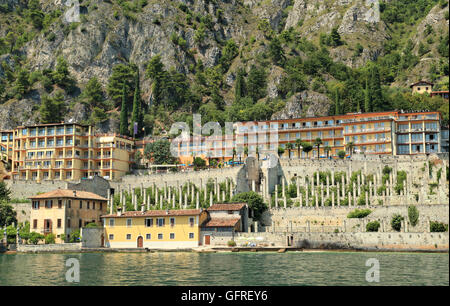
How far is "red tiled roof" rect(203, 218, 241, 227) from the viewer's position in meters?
73.1

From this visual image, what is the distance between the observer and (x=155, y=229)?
76.7 metres

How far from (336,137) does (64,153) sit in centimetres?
5415

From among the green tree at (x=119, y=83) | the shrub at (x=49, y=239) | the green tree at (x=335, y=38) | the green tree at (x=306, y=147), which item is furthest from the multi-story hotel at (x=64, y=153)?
the green tree at (x=335, y=38)

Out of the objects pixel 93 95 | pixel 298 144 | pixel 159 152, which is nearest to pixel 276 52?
pixel 93 95

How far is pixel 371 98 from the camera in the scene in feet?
397

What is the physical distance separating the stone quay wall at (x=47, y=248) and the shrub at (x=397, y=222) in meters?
41.6

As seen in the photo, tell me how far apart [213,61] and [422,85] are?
63.1m

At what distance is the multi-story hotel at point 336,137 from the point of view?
104188 millimetres

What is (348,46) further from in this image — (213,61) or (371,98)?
(371,98)

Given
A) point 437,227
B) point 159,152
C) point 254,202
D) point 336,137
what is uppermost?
point 336,137

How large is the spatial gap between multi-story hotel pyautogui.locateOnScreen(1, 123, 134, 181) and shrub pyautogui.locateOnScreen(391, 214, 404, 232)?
59492 millimetres

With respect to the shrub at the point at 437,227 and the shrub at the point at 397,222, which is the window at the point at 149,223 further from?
the shrub at the point at 437,227

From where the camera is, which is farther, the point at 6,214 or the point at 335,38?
the point at 335,38

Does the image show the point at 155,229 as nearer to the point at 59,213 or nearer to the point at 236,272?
the point at 59,213
